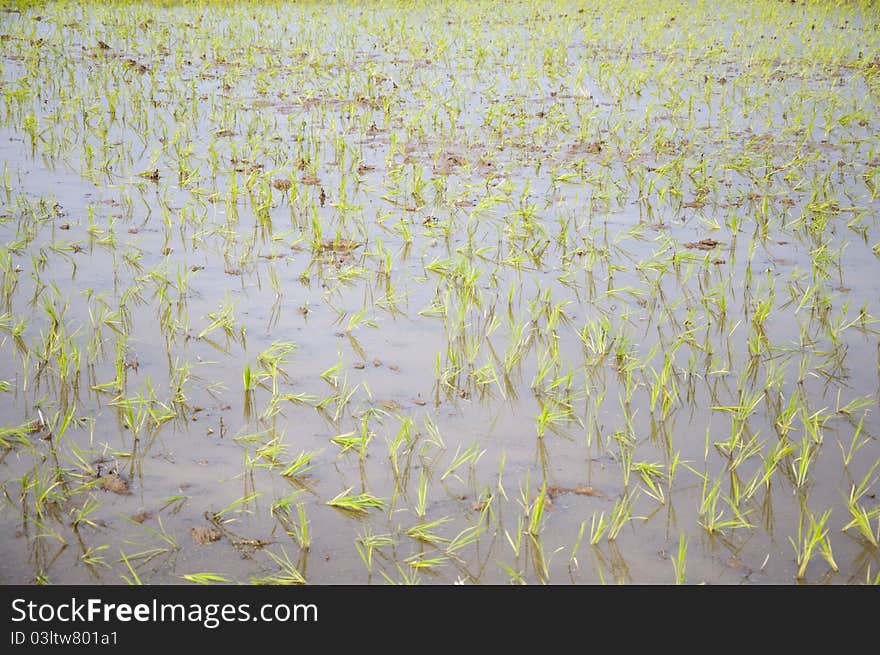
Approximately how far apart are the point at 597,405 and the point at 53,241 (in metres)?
3.07

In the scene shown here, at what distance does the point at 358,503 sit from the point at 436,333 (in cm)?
125

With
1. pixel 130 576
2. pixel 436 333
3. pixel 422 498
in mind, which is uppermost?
pixel 436 333

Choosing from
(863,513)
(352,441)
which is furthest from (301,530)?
(863,513)

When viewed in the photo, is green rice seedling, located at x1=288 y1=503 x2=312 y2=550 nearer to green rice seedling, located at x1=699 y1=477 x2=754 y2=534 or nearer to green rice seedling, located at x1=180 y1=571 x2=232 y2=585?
green rice seedling, located at x1=180 y1=571 x2=232 y2=585

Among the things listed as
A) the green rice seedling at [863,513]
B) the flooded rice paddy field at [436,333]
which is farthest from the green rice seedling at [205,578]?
the green rice seedling at [863,513]

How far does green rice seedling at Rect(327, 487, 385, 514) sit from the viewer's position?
8.18 ft

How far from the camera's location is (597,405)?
304cm

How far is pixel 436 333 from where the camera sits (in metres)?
3.62

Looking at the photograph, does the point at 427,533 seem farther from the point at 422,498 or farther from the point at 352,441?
the point at 352,441

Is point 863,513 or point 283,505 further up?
point 863,513

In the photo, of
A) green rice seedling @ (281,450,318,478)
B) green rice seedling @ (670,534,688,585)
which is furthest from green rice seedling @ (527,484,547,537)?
green rice seedling @ (281,450,318,478)

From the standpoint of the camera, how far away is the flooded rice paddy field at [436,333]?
93.8 inches

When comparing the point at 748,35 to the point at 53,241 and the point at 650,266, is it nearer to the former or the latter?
the point at 650,266

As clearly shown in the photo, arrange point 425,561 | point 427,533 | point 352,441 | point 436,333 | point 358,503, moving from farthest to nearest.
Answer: point 436,333 < point 352,441 < point 358,503 < point 427,533 < point 425,561
